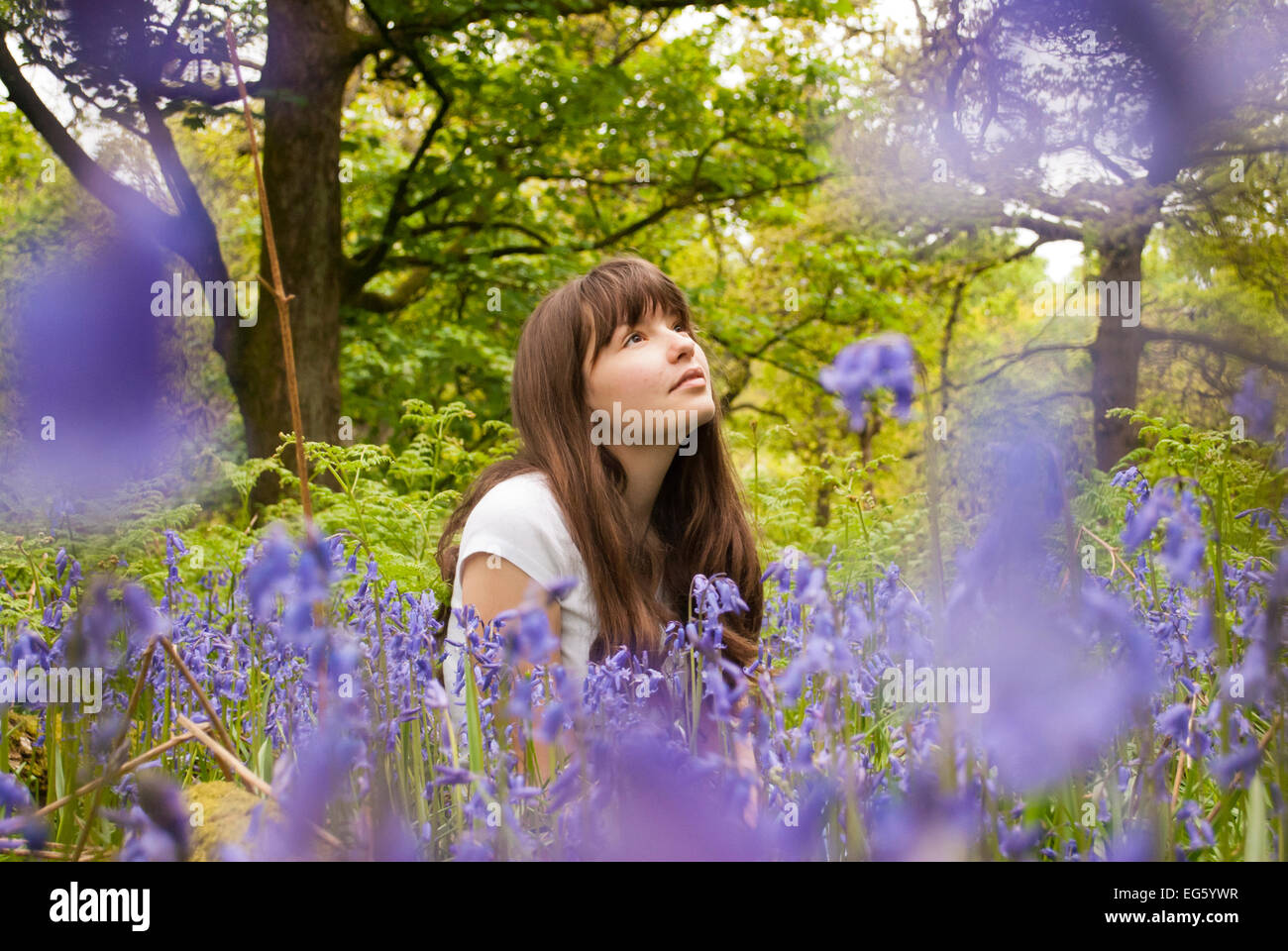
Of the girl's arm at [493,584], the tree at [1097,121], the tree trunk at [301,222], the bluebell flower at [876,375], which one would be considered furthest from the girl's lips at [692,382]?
the tree trunk at [301,222]

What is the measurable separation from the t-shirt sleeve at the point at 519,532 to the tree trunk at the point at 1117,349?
11.5 feet

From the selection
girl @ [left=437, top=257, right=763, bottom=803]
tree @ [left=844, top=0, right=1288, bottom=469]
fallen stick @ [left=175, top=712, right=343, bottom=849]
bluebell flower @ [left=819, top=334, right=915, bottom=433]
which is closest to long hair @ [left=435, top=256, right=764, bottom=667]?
girl @ [left=437, top=257, right=763, bottom=803]

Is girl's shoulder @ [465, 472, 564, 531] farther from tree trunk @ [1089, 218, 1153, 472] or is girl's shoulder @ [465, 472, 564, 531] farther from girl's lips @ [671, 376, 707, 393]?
tree trunk @ [1089, 218, 1153, 472]

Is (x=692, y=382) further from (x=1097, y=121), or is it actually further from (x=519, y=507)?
(x=1097, y=121)

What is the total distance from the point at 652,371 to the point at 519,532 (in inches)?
20.8

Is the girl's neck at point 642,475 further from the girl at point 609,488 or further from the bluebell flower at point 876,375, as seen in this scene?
the bluebell flower at point 876,375

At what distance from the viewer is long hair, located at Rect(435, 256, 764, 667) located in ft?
7.89

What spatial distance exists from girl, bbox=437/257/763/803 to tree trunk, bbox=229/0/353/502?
327cm

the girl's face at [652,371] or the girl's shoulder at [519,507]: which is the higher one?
the girl's face at [652,371]

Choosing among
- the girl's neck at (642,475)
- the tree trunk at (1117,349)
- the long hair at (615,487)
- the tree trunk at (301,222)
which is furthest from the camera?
the tree trunk at (301,222)

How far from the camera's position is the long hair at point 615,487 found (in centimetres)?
240

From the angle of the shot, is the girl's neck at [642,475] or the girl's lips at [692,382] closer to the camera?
the girl's lips at [692,382]

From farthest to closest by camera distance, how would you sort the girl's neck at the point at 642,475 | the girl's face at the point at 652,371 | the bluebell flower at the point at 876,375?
the girl's neck at the point at 642,475
the girl's face at the point at 652,371
the bluebell flower at the point at 876,375
